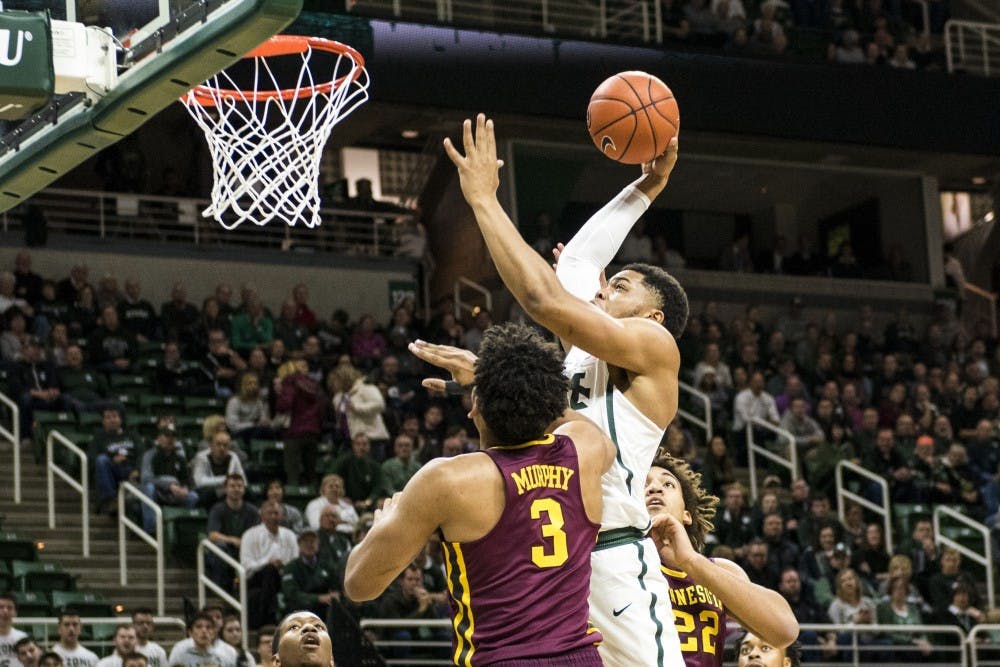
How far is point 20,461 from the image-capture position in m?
15.5

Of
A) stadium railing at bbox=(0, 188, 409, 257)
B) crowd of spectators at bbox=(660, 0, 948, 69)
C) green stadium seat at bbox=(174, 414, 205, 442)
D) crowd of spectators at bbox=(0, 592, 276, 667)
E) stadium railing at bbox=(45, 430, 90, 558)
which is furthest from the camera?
crowd of spectators at bbox=(660, 0, 948, 69)

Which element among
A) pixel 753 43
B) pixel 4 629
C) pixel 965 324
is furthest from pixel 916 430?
pixel 4 629

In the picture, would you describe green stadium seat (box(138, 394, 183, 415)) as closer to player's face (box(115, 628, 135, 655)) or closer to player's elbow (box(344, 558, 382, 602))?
player's face (box(115, 628, 135, 655))

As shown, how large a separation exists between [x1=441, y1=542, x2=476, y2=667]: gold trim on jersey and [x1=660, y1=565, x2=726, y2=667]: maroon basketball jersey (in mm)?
1451

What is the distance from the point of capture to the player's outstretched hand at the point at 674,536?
5133 mm

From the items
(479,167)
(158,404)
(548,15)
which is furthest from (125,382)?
(479,167)

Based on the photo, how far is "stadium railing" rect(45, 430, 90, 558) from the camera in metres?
14.0

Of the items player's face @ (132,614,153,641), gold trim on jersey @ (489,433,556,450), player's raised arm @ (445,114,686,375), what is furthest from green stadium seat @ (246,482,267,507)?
gold trim on jersey @ (489,433,556,450)

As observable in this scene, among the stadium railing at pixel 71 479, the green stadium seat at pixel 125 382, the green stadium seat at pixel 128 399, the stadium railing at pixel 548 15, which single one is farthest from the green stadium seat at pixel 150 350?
the stadium railing at pixel 548 15

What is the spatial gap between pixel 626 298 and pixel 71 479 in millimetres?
10226

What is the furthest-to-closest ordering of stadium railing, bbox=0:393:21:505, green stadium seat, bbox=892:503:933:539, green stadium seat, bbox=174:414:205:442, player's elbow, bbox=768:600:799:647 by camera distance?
green stadium seat, bbox=892:503:933:539
green stadium seat, bbox=174:414:205:442
stadium railing, bbox=0:393:21:505
player's elbow, bbox=768:600:799:647

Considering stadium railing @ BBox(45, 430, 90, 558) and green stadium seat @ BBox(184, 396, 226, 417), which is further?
green stadium seat @ BBox(184, 396, 226, 417)

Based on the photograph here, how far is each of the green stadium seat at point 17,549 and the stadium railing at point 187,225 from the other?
6507 mm

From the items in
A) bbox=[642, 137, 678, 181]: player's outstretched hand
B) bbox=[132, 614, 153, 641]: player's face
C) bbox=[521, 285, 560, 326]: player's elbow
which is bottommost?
bbox=[132, 614, 153, 641]: player's face
